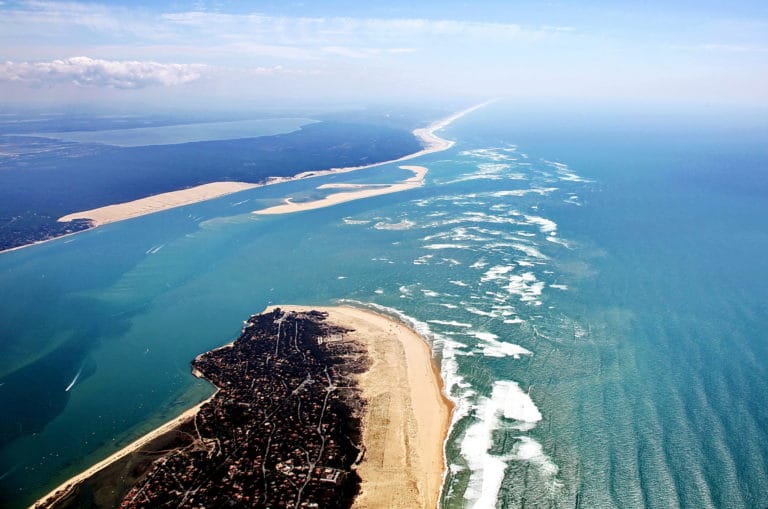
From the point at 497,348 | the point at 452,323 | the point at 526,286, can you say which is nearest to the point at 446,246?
the point at 526,286

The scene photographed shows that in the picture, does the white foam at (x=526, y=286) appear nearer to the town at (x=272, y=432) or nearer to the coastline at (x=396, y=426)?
the coastline at (x=396, y=426)

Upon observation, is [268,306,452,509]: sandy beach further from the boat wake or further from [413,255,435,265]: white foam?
the boat wake

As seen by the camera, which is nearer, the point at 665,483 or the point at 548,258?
the point at 665,483

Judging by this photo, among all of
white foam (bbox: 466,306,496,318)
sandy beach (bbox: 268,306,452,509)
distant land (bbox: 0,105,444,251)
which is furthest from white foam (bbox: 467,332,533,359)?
distant land (bbox: 0,105,444,251)

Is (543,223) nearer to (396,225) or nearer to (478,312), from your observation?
(396,225)

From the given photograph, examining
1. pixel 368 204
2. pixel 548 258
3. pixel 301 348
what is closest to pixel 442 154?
pixel 368 204

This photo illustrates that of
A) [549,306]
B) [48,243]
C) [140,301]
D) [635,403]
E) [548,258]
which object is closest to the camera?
[635,403]

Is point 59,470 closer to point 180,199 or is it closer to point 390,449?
point 390,449
